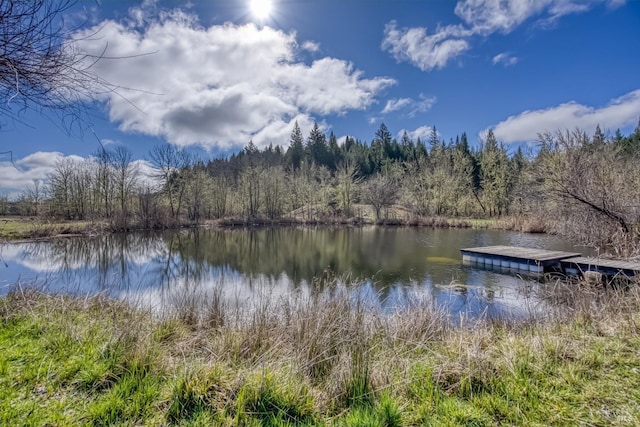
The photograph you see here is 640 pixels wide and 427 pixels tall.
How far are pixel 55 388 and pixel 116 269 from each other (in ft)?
44.3

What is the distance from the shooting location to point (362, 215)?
44656 mm

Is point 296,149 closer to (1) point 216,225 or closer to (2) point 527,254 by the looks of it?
(1) point 216,225

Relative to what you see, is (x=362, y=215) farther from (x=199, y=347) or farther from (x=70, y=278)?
(x=199, y=347)

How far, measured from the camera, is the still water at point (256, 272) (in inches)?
345

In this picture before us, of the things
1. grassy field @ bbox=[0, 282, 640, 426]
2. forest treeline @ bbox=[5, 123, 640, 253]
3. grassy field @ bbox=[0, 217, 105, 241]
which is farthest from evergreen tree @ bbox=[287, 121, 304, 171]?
grassy field @ bbox=[0, 282, 640, 426]

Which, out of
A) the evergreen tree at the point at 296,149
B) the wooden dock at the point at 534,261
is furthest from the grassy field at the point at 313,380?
the evergreen tree at the point at 296,149

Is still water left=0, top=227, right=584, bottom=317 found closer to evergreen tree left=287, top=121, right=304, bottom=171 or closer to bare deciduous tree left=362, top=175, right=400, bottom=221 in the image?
bare deciduous tree left=362, top=175, right=400, bottom=221

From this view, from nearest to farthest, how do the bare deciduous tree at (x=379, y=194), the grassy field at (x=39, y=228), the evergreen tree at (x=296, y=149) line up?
1. the grassy field at (x=39, y=228)
2. the bare deciduous tree at (x=379, y=194)
3. the evergreen tree at (x=296, y=149)

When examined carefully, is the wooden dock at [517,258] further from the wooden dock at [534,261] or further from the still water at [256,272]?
the still water at [256,272]

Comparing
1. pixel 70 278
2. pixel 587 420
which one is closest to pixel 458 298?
pixel 587 420

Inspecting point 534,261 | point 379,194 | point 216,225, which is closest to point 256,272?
point 534,261

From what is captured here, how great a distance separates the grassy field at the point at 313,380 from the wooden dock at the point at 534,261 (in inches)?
351

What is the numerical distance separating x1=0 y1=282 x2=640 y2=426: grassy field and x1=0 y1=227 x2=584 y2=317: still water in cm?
263

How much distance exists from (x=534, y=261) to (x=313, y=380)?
44.7ft
